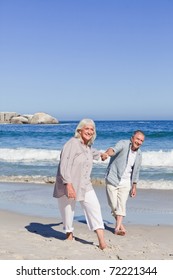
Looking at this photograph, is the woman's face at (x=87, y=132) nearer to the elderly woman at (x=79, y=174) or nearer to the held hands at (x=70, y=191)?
the elderly woman at (x=79, y=174)

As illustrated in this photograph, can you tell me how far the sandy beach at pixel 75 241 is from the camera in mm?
5672

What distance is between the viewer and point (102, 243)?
601cm

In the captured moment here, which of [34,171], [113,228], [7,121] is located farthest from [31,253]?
[7,121]

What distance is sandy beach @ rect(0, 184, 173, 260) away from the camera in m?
5.67

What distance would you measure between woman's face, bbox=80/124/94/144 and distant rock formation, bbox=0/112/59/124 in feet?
253

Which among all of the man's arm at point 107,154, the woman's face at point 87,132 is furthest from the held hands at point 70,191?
the man's arm at point 107,154

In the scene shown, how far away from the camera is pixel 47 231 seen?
285 inches

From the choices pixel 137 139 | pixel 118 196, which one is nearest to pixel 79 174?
pixel 137 139

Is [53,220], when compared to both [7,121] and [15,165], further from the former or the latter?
[7,121]

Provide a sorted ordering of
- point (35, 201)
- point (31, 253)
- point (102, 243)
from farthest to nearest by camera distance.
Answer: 1. point (35, 201)
2. point (102, 243)
3. point (31, 253)

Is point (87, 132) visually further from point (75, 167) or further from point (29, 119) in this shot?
point (29, 119)

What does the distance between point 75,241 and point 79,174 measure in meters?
1.09
